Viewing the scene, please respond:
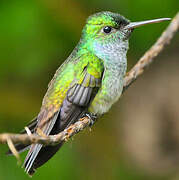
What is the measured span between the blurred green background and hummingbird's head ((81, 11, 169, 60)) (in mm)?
1352

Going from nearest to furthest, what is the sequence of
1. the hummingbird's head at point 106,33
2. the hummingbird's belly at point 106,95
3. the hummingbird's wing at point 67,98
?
the hummingbird's wing at point 67,98, the hummingbird's belly at point 106,95, the hummingbird's head at point 106,33

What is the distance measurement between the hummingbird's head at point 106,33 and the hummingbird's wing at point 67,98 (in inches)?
7.5

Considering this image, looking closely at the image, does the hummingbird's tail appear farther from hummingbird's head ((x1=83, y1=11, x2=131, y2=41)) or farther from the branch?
hummingbird's head ((x1=83, y1=11, x2=131, y2=41))

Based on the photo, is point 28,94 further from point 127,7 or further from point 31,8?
point 127,7

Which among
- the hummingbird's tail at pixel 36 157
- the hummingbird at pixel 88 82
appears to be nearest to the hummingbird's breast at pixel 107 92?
the hummingbird at pixel 88 82

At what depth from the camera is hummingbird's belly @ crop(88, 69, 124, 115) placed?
3.21 m

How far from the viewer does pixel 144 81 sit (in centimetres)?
601

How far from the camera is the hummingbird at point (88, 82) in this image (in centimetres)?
308

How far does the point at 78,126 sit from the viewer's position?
2.61 metres

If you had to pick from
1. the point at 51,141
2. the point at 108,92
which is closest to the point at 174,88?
the point at 108,92

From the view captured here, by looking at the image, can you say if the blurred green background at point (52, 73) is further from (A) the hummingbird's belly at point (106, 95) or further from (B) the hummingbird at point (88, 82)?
(A) the hummingbird's belly at point (106, 95)

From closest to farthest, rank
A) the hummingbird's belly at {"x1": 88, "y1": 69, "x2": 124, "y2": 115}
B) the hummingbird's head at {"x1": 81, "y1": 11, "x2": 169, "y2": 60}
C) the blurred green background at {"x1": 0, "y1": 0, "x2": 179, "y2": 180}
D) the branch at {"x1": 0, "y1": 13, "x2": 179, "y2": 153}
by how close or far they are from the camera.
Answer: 1. the branch at {"x1": 0, "y1": 13, "x2": 179, "y2": 153}
2. the hummingbird's belly at {"x1": 88, "y1": 69, "x2": 124, "y2": 115}
3. the hummingbird's head at {"x1": 81, "y1": 11, "x2": 169, "y2": 60}
4. the blurred green background at {"x1": 0, "y1": 0, "x2": 179, "y2": 180}

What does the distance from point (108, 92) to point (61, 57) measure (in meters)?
1.75

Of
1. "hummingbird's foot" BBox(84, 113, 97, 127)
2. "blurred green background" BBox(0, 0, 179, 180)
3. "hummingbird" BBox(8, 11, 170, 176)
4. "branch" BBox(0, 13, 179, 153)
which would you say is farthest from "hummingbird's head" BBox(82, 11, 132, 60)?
"blurred green background" BBox(0, 0, 179, 180)
